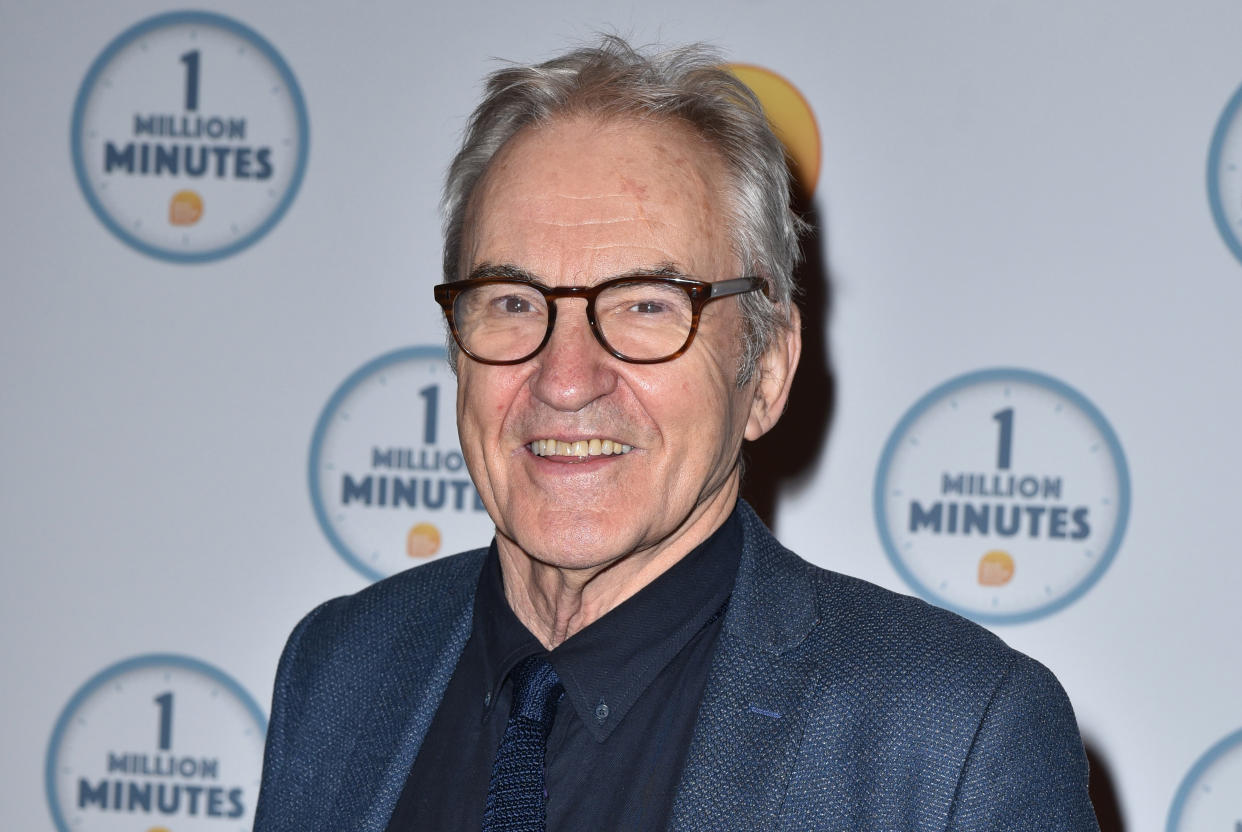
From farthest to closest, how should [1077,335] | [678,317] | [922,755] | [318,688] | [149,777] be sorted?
[149,777]
[1077,335]
[318,688]
[678,317]
[922,755]

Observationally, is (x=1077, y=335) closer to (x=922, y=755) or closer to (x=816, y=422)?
(x=816, y=422)

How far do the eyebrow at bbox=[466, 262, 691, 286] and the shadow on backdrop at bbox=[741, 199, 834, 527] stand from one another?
1.02 meters

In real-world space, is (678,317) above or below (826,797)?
above

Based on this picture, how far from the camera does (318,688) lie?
1.53m

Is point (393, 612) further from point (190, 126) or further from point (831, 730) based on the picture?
point (190, 126)

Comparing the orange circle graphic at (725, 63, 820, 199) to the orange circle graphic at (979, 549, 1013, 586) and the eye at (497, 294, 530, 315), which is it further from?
the eye at (497, 294, 530, 315)

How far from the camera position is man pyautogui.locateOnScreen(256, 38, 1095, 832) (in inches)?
46.9

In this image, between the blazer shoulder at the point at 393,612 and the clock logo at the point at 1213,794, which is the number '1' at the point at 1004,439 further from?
the blazer shoulder at the point at 393,612

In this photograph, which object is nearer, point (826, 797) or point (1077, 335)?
point (826, 797)

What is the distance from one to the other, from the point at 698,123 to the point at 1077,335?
3.66 feet

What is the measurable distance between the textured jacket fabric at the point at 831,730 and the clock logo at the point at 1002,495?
90cm

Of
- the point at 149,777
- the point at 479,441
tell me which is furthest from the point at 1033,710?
the point at 149,777

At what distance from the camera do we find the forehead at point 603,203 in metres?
1.28

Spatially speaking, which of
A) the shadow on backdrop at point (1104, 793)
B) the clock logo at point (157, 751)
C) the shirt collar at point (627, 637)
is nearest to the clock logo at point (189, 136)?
the clock logo at point (157, 751)
